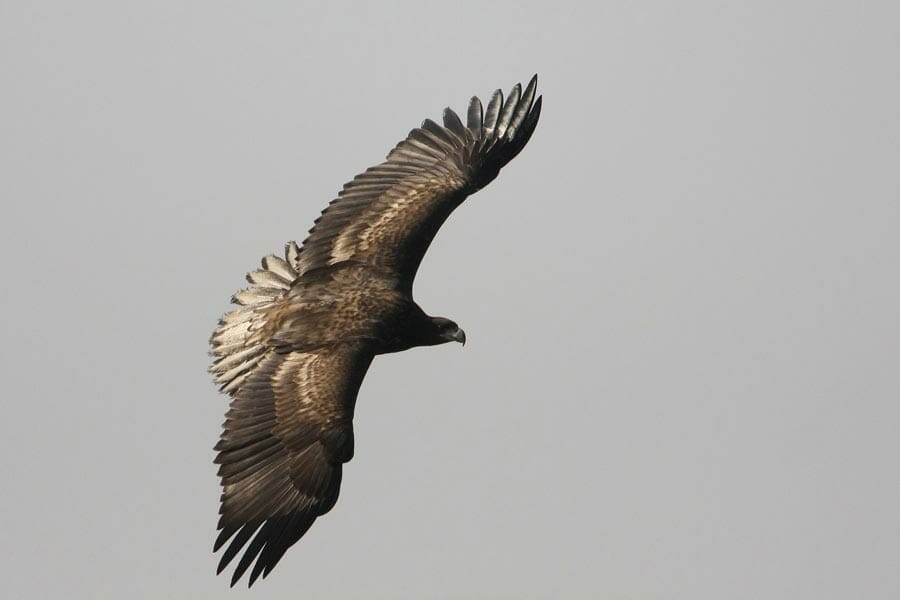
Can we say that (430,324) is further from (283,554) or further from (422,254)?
(283,554)

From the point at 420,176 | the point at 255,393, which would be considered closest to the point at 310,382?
the point at 255,393

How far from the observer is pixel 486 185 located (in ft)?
50.1

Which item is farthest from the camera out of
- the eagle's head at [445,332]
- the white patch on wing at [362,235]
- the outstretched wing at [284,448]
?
the eagle's head at [445,332]

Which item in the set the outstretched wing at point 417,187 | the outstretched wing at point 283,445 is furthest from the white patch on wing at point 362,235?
the outstretched wing at point 283,445

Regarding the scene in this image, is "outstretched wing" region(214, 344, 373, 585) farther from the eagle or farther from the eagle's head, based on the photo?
the eagle's head

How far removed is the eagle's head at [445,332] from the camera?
47.9 feet

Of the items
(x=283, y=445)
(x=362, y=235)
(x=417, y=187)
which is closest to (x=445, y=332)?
(x=362, y=235)

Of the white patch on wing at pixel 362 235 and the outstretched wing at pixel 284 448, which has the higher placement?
the white patch on wing at pixel 362 235

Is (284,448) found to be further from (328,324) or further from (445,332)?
(445,332)

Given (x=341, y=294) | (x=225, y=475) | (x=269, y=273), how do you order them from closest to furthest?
(x=225, y=475), (x=341, y=294), (x=269, y=273)

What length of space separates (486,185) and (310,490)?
396cm

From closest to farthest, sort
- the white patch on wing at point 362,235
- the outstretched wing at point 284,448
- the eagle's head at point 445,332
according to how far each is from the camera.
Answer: the outstretched wing at point 284,448
the white patch on wing at point 362,235
the eagle's head at point 445,332

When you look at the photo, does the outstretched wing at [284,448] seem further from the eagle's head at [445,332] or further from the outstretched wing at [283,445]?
the eagle's head at [445,332]

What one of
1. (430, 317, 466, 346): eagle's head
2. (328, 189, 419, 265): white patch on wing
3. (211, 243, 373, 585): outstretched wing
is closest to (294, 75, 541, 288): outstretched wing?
(328, 189, 419, 265): white patch on wing
